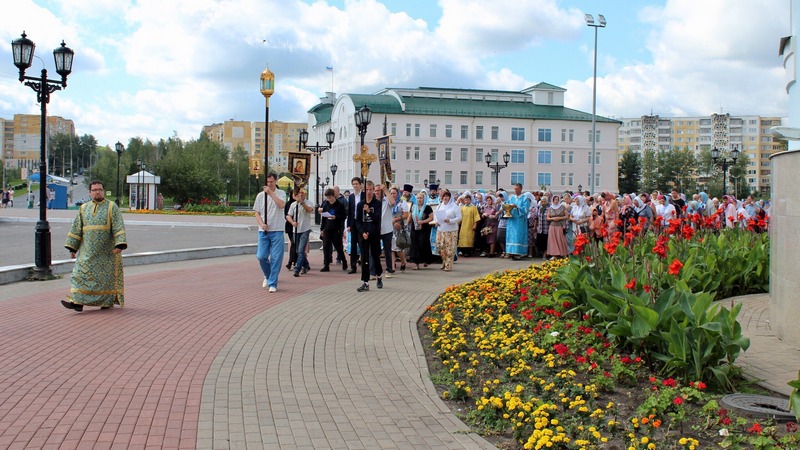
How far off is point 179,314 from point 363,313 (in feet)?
7.94

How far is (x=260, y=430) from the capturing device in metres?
5.22

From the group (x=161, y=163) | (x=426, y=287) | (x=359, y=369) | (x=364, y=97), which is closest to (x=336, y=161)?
(x=364, y=97)

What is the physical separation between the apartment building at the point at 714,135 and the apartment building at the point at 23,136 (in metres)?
126

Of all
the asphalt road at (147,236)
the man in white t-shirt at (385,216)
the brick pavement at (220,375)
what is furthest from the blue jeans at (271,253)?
the asphalt road at (147,236)

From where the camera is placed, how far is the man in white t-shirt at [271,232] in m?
12.4

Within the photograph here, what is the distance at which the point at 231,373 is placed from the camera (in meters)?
6.75

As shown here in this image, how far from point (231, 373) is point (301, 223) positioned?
833 cm

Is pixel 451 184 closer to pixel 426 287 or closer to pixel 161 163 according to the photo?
pixel 161 163

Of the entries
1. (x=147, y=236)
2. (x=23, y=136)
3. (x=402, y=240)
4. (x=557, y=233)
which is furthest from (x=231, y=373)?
(x=23, y=136)

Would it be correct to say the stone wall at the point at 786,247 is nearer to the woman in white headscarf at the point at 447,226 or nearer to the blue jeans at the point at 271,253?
the blue jeans at the point at 271,253

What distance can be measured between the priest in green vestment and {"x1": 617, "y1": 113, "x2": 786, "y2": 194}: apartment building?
155 meters

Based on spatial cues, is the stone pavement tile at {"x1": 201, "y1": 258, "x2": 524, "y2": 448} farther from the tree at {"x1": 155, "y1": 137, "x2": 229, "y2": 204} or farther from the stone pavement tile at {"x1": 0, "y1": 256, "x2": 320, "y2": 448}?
the tree at {"x1": 155, "y1": 137, "x2": 229, "y2": 204}

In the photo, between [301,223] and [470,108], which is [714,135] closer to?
[470,108]

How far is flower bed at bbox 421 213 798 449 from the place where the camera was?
197 inches
